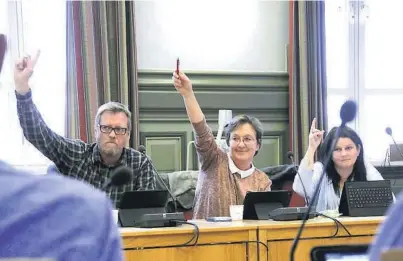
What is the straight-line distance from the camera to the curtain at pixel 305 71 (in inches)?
185

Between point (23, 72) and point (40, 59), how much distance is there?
Result: 58.3 inches

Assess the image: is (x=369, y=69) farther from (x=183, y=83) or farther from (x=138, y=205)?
(x=138, y=205)

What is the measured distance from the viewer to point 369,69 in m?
5.16

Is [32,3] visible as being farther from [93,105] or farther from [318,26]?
[318,26]

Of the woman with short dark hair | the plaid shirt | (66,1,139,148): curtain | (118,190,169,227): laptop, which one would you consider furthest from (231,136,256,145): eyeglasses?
(66,1,139,148): curtain

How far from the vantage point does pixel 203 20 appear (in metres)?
4.70

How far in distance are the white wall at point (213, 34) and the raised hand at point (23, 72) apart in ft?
5.46

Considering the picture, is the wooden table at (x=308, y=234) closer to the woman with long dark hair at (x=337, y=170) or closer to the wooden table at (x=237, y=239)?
the wooden table at (x=237, y=239)

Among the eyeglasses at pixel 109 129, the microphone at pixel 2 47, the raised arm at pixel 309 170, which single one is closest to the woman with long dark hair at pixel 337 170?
the raised arm at pixel 309 170

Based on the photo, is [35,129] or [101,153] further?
[101,153]

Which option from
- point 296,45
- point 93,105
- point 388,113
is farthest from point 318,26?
point 93,105

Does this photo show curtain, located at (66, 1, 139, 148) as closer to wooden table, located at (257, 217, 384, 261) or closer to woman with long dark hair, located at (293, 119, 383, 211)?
Answer: woman with long dark hair, located at (293, 119, 383, 211)

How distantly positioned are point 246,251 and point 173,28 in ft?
8.29

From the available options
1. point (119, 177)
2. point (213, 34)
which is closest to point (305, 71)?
point (213, 34)
